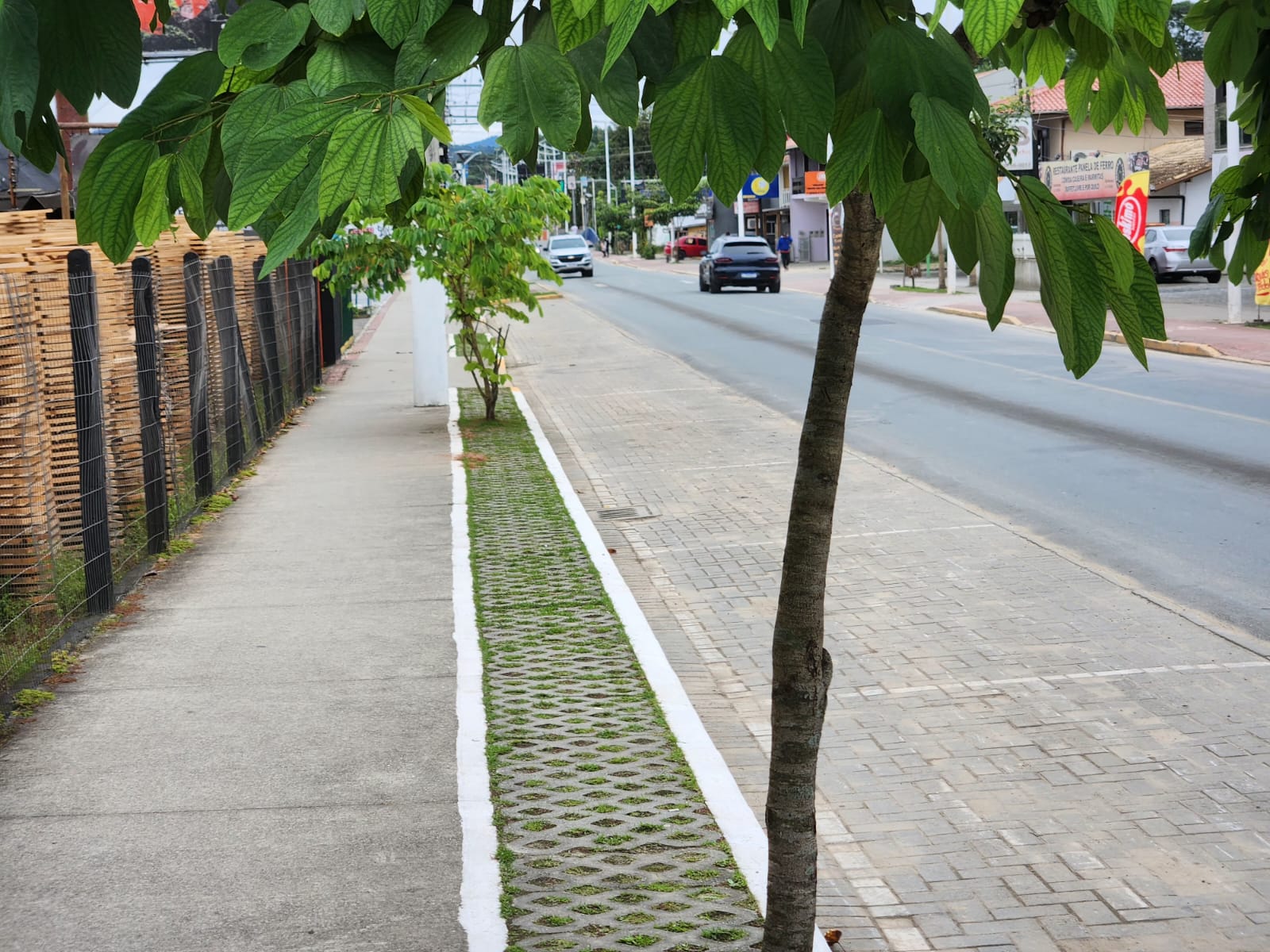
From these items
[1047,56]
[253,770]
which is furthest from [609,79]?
[253,770]

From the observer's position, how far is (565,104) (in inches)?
61.5

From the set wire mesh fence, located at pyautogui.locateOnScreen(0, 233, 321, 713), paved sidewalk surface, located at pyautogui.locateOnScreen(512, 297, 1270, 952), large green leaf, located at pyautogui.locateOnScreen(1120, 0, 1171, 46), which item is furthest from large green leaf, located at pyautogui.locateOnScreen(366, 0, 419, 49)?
wire mesh fence, located at pyautogui.locateOnScreen(0, 233, 321, 713)

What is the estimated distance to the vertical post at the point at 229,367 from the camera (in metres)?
12.7

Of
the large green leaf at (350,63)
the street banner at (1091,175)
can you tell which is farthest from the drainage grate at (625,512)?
the street banner at (1091,175)

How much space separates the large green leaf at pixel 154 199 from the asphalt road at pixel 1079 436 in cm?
624

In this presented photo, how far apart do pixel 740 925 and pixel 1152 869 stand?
5.29ft

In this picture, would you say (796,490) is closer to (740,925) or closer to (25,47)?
(740,925)

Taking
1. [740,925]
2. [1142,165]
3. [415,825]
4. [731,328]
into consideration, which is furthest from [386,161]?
[1142,165]

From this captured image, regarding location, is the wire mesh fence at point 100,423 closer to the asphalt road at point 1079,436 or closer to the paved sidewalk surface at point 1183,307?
the asphalt road at point 1079,436

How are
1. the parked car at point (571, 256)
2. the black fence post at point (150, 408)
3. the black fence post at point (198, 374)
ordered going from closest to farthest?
the black fence post at point (150, 408)
the black fence post at point (198, 374)
the parked car at point (571, 256)

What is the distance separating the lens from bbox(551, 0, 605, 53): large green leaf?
4.80 ft

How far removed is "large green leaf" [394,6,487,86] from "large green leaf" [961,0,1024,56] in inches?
21.7

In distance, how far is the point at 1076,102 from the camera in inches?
117

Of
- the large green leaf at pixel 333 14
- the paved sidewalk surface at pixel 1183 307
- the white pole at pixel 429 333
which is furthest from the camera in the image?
the paved sidewalk surface at pixel 1183 307
